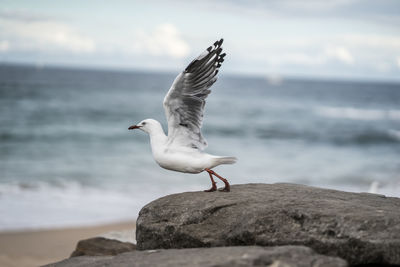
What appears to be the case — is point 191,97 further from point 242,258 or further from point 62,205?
point 62,205

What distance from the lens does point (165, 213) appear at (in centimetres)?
488

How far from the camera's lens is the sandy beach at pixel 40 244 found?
324 inches

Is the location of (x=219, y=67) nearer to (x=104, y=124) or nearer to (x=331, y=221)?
(x=331, y=221)

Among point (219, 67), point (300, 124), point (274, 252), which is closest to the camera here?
point (274, 252)

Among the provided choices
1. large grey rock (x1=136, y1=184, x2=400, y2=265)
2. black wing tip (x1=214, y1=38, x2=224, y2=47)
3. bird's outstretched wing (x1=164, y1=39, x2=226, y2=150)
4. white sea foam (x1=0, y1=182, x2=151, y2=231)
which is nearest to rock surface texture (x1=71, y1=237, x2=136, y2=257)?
large grey rock (x1=136, y1=184, x2=400, y2=265)

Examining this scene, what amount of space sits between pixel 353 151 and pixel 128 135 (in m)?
8.93

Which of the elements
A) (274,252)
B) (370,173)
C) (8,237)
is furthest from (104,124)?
(274,252)

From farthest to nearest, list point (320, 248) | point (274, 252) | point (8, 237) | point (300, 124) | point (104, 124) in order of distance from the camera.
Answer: point (300, 124) → point (104, 124) → point (8, 237) → point (320, 248) → point (274, 252)

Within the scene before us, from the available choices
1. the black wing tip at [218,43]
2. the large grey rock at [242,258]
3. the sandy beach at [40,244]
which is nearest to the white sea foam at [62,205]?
the sandy beach at [40,244]

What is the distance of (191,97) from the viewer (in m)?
5.07

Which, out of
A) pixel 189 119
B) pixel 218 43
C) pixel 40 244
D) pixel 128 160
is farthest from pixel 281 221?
pixel 128 160

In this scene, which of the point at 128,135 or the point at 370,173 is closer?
the point at 370,173

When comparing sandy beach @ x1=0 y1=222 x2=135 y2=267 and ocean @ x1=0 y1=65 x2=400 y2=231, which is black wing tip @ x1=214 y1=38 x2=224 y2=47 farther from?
ocean @ x1=0 y1=65 x2=400 y2=231

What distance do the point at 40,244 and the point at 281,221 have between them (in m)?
5.80
